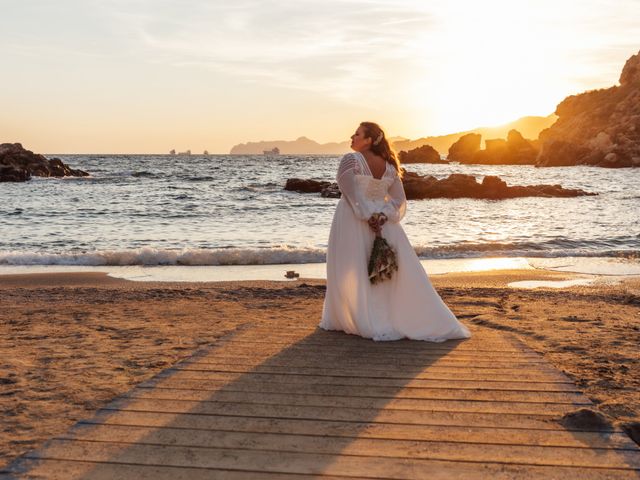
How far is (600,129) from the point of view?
101 meters

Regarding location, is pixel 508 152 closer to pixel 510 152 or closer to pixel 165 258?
pixel 510 152

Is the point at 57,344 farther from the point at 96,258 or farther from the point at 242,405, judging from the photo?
the point at 96,258

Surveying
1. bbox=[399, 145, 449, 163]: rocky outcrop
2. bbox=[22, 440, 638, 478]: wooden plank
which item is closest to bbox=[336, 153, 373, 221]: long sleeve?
bbox=[22, 440, 638, 478]: wooden plank

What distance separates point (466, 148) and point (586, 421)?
119m

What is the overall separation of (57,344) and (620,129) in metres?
99.9

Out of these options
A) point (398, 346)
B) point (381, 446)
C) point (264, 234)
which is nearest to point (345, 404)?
point (381, 446)

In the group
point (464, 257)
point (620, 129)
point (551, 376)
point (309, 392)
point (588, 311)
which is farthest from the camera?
point (620, 129)

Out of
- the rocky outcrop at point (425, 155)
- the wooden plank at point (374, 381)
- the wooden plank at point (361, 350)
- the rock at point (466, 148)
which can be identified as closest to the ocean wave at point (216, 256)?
the wooden plank at point (361, 350)

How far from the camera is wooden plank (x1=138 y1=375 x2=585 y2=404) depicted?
4676 millimetres

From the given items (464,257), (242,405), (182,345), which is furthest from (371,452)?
(464,257)

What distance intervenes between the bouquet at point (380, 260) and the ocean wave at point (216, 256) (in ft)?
27.8

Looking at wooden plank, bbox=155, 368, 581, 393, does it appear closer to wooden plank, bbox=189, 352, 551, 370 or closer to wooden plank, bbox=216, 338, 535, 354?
wooden plank, bbox=189, 352, 551, 370

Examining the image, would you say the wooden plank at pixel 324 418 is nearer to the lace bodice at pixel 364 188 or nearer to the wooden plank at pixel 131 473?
the wooden plank at pixel 131 473

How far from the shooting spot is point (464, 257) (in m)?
16.0
